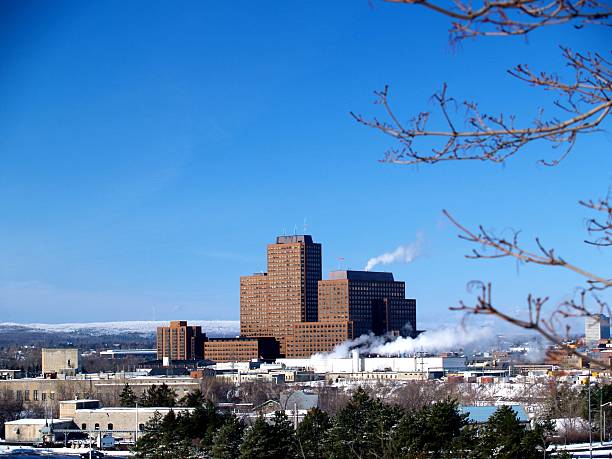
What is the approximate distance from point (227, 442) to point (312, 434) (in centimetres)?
411

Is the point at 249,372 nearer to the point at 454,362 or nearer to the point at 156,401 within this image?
the point at 454,362

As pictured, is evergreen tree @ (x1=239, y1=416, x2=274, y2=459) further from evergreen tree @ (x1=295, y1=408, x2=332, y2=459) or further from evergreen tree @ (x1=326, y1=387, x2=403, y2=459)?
evergreen tree @ (x1=326, y1=387, x2=403, y2=459)

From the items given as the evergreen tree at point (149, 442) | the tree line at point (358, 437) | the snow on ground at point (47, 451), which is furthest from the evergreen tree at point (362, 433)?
the snow on ground at point (47, 451)

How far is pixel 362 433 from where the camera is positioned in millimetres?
47219

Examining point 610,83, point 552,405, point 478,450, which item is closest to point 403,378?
point 552,405

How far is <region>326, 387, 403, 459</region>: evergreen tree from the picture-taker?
45000 mm

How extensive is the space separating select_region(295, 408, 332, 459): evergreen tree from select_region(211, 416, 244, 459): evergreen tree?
2603mm

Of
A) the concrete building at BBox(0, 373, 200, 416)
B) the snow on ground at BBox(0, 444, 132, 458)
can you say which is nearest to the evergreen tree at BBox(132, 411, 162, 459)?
the snow on ground at BBox(0, 444, 132, 458)

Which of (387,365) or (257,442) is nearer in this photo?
(257,442)

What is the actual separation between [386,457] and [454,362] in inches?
5174

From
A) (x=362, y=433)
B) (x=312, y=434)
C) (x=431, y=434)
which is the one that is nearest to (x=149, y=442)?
(x=312, y=434)

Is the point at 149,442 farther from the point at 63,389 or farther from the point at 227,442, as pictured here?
the point at 63,389

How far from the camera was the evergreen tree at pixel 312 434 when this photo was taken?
45.0m

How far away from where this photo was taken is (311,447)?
45.7 metres
